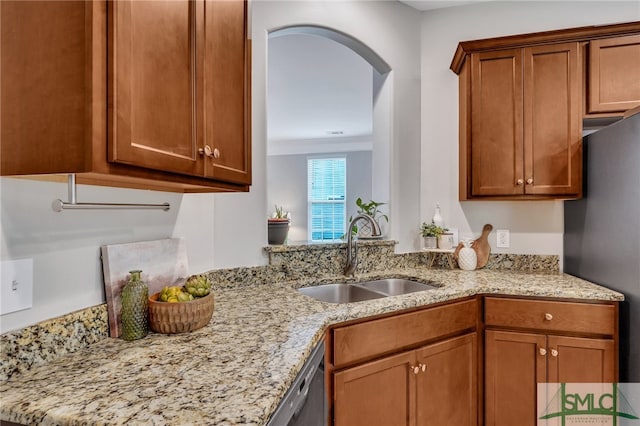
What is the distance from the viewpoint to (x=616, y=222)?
1.81 meters

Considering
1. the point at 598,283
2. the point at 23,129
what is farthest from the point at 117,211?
the point at 598,283

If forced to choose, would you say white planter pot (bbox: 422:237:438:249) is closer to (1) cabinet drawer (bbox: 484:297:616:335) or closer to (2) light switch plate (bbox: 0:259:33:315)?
(1) cabinet drawer (bbox: 484:297:616:335)

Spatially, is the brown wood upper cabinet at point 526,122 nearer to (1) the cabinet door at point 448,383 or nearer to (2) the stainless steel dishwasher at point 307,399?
(1) the cabinet door at point 448,383

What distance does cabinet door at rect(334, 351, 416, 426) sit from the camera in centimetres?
146

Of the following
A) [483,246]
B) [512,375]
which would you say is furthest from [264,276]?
[483,246]

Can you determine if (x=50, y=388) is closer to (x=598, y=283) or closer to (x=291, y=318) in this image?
(x=291, y=318)

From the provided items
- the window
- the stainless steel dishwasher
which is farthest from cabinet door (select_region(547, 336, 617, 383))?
the window

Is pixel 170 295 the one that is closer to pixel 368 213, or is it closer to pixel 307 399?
pixel 307 399

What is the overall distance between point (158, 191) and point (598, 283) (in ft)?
7.21

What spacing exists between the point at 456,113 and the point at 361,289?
4.59 feet

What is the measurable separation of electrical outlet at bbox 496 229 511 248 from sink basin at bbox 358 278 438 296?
0.72 metres

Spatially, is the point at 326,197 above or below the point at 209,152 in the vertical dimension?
above

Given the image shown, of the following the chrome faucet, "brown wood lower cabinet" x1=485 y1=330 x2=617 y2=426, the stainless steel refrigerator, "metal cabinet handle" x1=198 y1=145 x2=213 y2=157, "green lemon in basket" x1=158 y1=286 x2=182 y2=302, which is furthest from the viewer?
the chrome faucet

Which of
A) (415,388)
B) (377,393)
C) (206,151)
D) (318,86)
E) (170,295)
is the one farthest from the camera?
(318,86)
